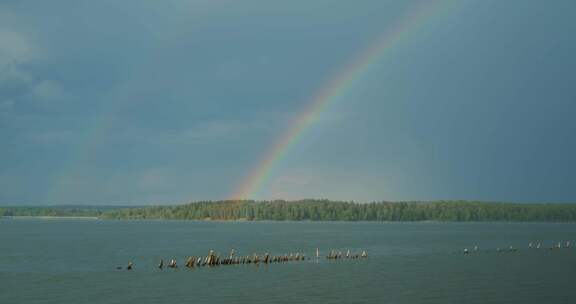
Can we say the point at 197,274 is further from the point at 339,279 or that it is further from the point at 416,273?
the point at 416,273

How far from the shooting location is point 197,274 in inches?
2489

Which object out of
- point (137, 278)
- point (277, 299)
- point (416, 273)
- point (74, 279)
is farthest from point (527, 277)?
point (74, 279)

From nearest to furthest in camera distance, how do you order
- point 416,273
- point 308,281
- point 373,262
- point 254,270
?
point 308,281, point 416,273, point 254,270, point 373,262

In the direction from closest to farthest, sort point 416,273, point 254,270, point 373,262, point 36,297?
point 36,297
point 416,273
point 254,270
point 373,262

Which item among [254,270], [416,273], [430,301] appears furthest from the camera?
[254,270]

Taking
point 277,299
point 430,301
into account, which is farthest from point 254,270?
point 430,301

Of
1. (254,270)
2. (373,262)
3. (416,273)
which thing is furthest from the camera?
(373,262)

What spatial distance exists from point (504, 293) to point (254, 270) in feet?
91.4

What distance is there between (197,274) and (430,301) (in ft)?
86.1

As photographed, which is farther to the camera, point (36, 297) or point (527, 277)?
point (527, 277)

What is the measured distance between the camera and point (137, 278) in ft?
194

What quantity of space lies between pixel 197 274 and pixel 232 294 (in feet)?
51.0

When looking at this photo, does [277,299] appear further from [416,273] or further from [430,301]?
[416,273]

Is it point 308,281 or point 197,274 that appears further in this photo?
point 197,274
